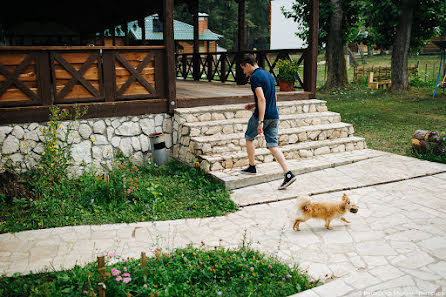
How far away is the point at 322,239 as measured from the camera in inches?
184

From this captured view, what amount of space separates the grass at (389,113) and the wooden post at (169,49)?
4466 millimetres

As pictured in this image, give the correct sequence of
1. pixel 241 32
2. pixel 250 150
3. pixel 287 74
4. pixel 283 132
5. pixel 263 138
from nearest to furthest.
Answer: pixel 250 150
pixel 263 138
pixel 283 132
pixel 287 74
pixel 241 32

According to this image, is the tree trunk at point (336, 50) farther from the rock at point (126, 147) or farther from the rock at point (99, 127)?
the rock at point (99, 127)

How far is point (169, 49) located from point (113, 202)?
321cm

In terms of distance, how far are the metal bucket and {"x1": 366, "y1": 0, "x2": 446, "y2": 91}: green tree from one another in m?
12.2

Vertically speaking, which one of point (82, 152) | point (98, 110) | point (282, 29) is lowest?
point (82, 152)

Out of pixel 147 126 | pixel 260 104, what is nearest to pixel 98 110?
pixel 147 126

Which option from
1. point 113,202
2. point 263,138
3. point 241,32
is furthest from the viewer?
point 241,32

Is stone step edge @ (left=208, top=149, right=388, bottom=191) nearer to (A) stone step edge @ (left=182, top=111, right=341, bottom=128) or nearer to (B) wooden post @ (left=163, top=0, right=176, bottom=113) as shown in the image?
(A) stone step edge @ (left=182, top=111, right=341, bottom=128)

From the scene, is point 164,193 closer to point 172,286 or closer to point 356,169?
point 172,286

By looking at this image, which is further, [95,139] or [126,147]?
[126,147]

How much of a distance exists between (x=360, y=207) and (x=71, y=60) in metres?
5.21

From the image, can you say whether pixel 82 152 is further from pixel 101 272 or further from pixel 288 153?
pixel 101 272

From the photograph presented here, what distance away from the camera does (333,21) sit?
17922mm
